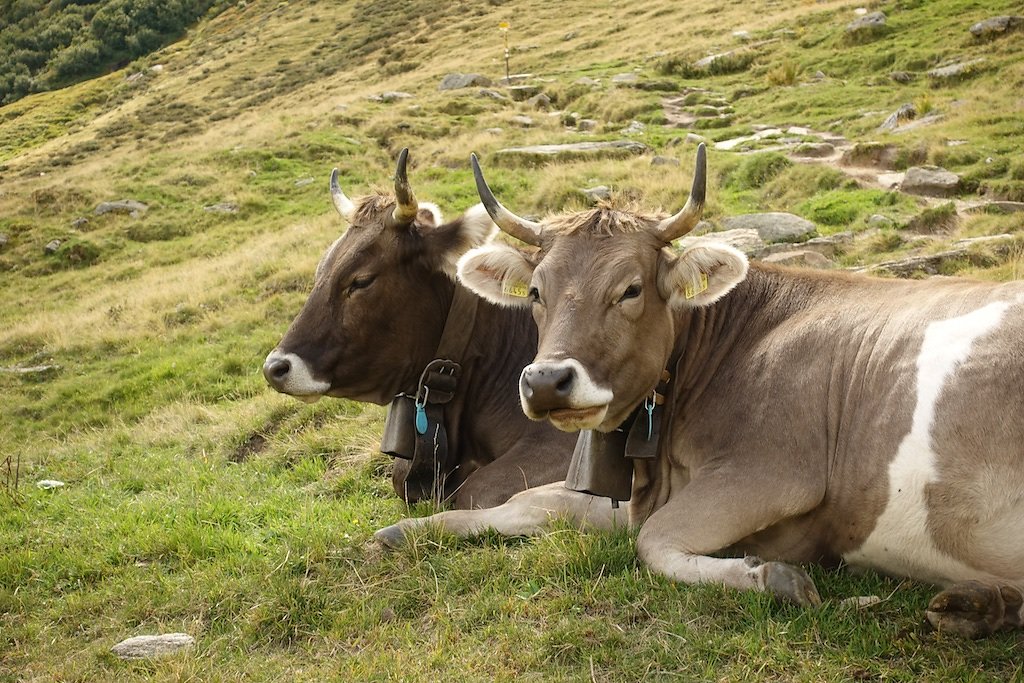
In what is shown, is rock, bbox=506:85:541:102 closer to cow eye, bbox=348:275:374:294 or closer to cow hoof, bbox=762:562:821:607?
cow eye, bbox=348:275:374:294

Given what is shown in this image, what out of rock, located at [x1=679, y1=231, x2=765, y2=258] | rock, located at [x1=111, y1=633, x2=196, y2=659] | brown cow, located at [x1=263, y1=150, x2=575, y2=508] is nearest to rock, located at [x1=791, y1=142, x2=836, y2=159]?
rock, located at [x1=679, y1=231, x2=765, y2=258]

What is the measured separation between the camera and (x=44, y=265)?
85.2 feet

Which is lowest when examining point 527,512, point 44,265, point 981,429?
point 44,265

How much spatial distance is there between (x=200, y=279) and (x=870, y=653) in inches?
709

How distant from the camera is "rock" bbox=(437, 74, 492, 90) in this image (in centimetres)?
4172

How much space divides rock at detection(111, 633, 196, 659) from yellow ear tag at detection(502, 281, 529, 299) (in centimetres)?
261

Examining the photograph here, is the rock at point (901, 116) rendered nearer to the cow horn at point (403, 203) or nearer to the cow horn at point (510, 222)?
the cow horn at point (403, 203)

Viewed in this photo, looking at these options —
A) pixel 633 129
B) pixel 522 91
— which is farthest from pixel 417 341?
pixel 522 91

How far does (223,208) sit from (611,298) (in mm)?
24866

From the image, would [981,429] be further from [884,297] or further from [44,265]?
[44,265]

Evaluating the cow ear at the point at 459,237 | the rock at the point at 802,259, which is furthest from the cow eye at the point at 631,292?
the rock at the point at 802,259

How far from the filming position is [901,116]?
786 inches

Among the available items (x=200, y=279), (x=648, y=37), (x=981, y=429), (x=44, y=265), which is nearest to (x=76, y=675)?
(x=981, y=429)

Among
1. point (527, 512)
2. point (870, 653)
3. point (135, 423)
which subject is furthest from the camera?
point (135, 423)
